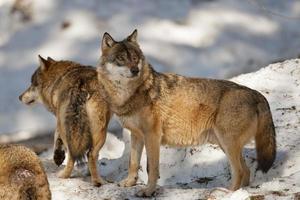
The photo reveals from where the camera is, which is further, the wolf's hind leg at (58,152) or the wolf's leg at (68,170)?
the wolf's hind leg at (58,152)

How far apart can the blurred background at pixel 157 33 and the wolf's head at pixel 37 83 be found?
1.74m

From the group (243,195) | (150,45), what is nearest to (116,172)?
(243,195)

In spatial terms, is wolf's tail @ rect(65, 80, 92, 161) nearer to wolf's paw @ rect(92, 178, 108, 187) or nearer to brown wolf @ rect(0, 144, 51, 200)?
wolf's paw @ rect(92, 178, 108, 187)

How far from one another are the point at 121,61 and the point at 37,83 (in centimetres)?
225

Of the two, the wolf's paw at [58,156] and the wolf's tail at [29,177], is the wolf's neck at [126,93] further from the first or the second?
the wolf's tail at [29,177]

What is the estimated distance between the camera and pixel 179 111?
743 centimetres

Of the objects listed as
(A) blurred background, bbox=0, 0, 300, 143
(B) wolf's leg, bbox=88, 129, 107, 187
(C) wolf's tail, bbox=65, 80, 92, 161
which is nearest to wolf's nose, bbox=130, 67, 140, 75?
(C) wolf's tail, bbox=65, 80, 92, 161

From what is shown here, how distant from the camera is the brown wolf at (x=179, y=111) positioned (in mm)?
7188

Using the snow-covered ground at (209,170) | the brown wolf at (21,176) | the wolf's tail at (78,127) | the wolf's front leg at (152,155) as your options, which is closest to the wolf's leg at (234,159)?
the snow-covered ground at (209,170)

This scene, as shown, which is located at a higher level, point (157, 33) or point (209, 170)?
point (157, 33)

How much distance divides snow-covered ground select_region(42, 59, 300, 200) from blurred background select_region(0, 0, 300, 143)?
5.12ft

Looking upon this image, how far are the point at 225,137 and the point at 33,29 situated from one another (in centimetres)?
675

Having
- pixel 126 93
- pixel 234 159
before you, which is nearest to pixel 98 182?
pixel 126 93

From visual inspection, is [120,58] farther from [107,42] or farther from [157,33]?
[157,33]
